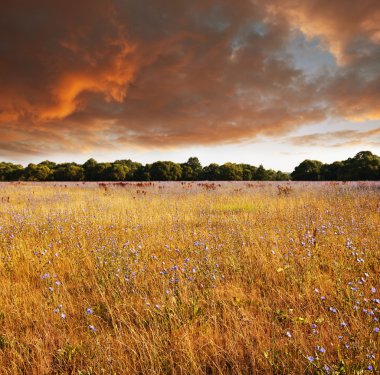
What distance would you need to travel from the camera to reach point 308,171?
224 feet

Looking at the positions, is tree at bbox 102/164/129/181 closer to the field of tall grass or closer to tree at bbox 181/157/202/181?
tree at bbox 181/157/202/181

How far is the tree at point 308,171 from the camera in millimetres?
67438

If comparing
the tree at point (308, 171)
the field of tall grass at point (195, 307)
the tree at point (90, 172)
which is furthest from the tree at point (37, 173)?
the tree at point (308, 171)

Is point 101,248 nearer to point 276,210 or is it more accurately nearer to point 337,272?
point 337,272

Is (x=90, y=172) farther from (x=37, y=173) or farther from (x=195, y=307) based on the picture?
(x=195, y=307)

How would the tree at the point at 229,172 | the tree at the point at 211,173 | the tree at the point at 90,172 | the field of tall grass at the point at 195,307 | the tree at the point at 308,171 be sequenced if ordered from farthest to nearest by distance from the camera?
the tree at the point at 229,172
the tree at the point at 211,173
the tree at the point at 308,171
the tree at the point at 90,172
the field of tall grass at the point at 195,307

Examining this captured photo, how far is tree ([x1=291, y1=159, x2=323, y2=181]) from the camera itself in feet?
221

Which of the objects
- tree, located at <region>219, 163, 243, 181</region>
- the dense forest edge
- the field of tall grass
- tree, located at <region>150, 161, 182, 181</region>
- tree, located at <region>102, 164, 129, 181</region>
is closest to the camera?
the field of tall grass

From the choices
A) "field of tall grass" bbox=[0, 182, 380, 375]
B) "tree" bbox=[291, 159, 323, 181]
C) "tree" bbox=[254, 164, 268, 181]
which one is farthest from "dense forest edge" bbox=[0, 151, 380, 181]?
"field of tall grass" bbox=[0, 182, 380, 375]

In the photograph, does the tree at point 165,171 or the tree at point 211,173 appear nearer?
the tree at point 165,171

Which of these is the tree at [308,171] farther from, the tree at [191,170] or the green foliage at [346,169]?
the tree at [191,170]

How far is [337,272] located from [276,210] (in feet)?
15.8

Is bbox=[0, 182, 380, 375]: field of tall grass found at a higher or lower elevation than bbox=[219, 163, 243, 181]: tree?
lower

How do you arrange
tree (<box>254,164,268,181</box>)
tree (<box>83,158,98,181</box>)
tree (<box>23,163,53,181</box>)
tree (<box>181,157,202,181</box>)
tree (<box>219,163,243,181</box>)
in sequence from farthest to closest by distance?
tree (<box>254,164,268,181</box>), tree (<box>181,157,202,181</box>), tree (<box>219,163,243,181</box>), tree (<box>83,158,98,181</box>), tree (<box>23,163,53,181</box>)
